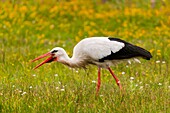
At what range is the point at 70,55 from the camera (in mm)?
10328

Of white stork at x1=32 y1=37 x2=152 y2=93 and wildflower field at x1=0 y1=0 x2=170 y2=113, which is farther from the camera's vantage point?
white stork at x1=32 y1=37 x2=152 y2=93

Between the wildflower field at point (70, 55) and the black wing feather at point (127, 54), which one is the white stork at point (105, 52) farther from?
the wildflower field at point (70, 55)

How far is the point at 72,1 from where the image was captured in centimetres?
1542

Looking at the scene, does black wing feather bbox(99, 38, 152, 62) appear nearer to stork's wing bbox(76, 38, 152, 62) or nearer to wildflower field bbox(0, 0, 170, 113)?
stork's wing bbox(76, 38, 152, 62)

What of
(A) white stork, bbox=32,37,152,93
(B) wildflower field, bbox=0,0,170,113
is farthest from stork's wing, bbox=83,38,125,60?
(B) wildflower field, bbox=0,0,170,113

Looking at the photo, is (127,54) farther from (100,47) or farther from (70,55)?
(70,55)

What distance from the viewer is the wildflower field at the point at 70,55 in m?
6.82

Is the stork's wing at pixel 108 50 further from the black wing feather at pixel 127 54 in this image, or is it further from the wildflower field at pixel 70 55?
the wildflower field at pixel 70 55

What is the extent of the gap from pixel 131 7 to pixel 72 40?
3699 millimetres

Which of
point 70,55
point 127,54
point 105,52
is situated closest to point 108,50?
point 105,52

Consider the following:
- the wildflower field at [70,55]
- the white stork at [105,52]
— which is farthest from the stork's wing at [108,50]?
the wildflower field at [70,55]

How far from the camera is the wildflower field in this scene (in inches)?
268

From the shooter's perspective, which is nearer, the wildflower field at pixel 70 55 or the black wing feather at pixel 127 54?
the wildflower field at pixel 70 55

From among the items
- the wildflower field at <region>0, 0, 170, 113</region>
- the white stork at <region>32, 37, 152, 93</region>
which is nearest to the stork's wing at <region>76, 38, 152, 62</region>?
the white stork at <region>32, 37, 152, 93</region>
